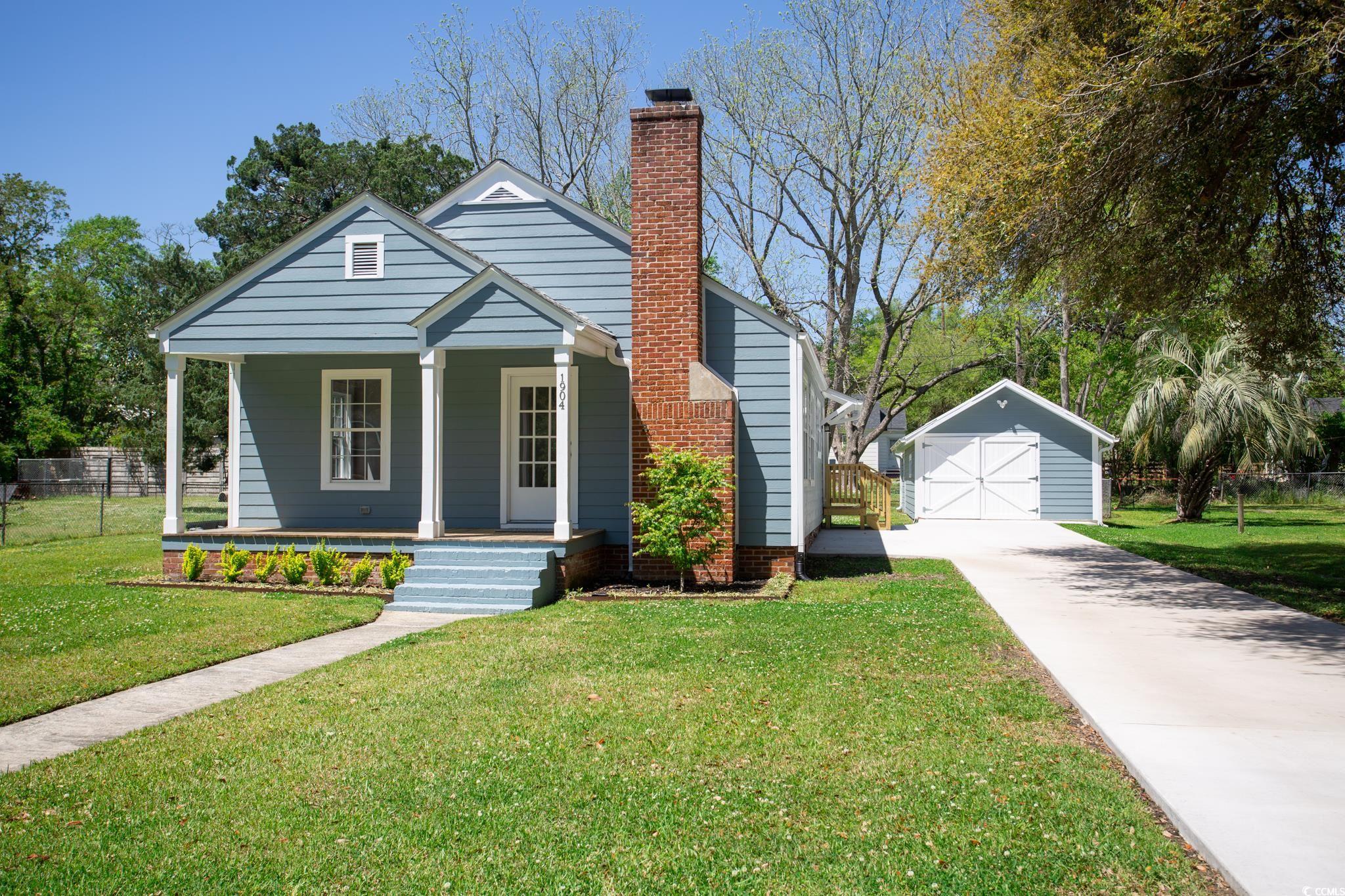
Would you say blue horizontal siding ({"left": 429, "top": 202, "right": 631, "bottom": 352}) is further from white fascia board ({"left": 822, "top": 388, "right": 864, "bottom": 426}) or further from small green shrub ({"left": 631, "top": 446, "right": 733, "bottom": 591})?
white fascia board ({"left": 822, "top": 388, "right": 864, "bottom": 426})

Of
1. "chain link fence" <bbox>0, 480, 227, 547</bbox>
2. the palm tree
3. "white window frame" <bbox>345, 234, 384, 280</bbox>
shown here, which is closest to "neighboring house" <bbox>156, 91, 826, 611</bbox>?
"white window frame" <bbox>345, 234, 384, 280</bbox>

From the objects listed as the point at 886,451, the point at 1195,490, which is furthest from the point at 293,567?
the point at 886,451

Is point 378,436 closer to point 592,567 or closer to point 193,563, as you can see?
point 193,563

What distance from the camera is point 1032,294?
26.1 meters

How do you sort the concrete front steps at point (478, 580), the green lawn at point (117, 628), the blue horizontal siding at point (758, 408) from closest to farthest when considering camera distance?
the green lawn at point (117, 628)
the concrete front steps at point (478, 580)
the blue horizontal siding at point (758, 408)

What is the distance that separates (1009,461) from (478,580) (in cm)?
1753

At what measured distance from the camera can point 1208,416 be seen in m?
22.4

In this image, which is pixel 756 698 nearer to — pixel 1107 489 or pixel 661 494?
pixel 661 494

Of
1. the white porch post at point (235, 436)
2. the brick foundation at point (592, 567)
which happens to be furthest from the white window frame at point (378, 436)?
the brick foundation at point (592, 567)

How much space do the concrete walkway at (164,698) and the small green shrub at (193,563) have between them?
147 inches

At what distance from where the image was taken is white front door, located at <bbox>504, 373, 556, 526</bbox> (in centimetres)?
1269

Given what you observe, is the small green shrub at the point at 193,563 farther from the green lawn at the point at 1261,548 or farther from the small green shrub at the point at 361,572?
the green lawn at the point at 1261,548

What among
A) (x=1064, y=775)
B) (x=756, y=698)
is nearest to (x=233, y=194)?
(x=756, y=698)

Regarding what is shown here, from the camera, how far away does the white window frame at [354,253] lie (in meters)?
11.7
